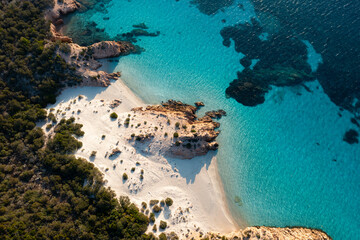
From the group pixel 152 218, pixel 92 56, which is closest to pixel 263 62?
pixel 92 56

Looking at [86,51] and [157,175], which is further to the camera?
[86,51]

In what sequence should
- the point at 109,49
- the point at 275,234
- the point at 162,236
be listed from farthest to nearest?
the point at 109,49 → the point at 275,234 → the point at 162,236

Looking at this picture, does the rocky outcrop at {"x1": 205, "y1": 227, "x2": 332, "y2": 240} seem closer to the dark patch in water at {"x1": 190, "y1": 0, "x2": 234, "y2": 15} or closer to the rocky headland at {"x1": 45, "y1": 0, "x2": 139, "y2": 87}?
the rocky headland at {"x1": 45, "y1": 0, "x2": 139, "y2": 87}

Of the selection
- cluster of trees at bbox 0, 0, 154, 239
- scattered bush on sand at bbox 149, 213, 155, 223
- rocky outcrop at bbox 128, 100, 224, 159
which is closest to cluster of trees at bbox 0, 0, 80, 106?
cluster of trees at bbox 0, 0, 154, 239

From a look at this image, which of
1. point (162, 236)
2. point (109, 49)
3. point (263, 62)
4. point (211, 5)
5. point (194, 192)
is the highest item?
point (211, 5)

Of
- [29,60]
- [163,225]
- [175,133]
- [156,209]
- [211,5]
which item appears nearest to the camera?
[163,225]

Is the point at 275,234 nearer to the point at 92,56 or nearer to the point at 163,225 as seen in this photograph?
the point at 163,225

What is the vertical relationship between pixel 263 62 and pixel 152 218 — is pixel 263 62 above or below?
above
